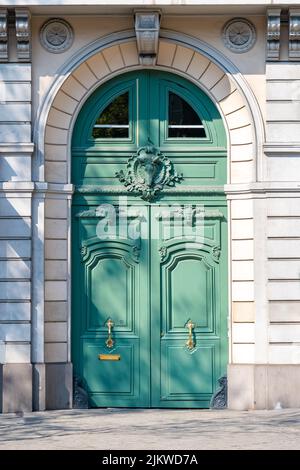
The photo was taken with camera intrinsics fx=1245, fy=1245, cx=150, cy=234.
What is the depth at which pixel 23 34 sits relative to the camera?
16609mm

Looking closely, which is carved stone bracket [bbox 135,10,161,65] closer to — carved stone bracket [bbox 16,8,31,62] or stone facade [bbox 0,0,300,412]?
stone facade [bbox 0,0,300,412]

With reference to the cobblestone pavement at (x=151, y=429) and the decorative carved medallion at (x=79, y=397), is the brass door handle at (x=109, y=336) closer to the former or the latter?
the decorative carved medallion at (x=79, y=397)

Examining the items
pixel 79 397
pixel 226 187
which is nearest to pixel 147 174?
pixel 226 187

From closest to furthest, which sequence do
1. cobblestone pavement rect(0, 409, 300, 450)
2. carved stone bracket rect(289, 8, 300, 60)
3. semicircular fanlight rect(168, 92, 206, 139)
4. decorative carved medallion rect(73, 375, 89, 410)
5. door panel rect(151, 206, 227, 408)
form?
cobblestone pavement rect(0, 409, 300, 450) < carved stone bracket rect(289, 8, 300, 60) < decorative carved medallion rect(73, 375, 89, 410) < door panel rect(151, 206, 227, 408) < semicircular fanlight rect(168, 92, 206, 139)

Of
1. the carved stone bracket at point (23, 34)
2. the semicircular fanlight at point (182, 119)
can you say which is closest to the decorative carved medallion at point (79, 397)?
the semicircular fanlight at point (182, 119)

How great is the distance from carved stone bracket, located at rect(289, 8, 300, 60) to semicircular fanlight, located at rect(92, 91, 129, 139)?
233 cm

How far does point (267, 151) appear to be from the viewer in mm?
16578

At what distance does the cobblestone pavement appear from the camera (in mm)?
13594

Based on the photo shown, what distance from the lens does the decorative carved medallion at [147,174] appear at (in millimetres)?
17016

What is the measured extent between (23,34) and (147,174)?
8.25ft

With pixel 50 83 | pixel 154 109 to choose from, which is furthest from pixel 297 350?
pixel 50 83

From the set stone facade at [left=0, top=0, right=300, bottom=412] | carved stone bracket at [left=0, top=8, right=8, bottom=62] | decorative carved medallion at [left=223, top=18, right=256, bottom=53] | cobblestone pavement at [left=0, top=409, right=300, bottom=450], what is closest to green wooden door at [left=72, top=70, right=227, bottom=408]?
stone facade at [left=0, top=0, right=300, bottom=412]
